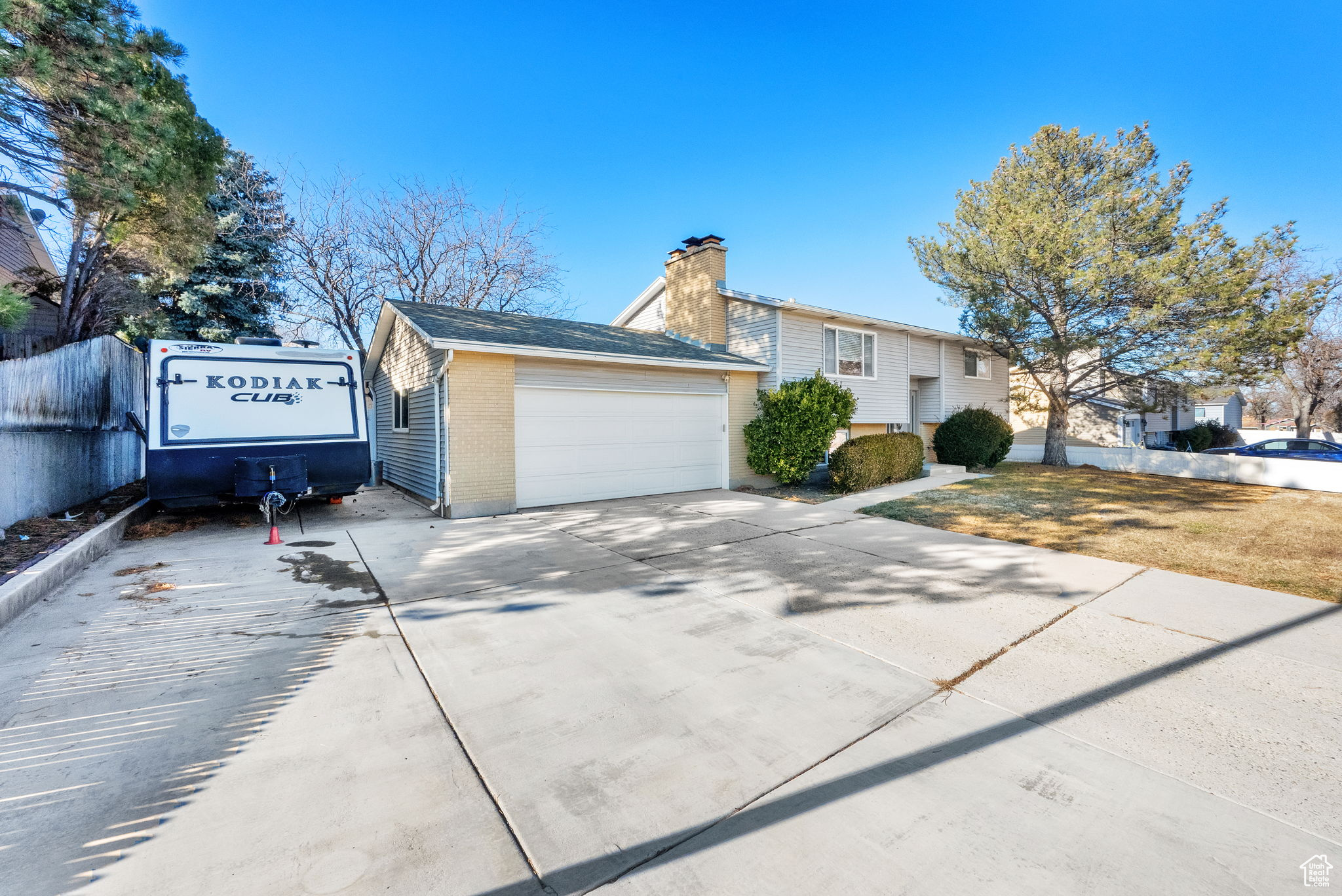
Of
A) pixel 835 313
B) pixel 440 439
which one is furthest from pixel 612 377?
pixel 835 313

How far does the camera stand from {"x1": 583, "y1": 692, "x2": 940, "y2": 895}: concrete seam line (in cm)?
191

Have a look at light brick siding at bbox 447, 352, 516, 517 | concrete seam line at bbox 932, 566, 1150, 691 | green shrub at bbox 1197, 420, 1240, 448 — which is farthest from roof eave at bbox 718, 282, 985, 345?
green shrub at bbox 1197, 420, 1240, 448

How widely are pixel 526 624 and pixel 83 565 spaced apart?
5236mm

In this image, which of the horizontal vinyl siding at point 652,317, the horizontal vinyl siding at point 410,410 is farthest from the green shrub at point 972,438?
the horizontal vinyl siding at point 410,410

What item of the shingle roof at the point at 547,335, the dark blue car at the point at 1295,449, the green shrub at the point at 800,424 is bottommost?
the dark blue car at the point at 1295,449

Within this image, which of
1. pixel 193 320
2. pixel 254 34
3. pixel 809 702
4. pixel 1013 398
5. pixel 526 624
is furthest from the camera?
pixel 1013 398

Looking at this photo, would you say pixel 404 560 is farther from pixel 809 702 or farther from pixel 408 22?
pixel 408 22

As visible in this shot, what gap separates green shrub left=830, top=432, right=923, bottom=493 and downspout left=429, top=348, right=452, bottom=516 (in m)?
7.66

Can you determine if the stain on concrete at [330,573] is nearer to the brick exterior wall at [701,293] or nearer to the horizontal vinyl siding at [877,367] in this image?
the horizontal vinyl siding at [877,367]

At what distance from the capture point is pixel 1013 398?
17844 mm

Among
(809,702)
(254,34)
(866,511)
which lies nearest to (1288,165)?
(866,511)

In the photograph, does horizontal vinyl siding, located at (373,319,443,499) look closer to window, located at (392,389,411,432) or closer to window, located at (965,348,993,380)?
window, located at (392,389,411,432)

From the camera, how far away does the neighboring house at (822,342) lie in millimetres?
13016

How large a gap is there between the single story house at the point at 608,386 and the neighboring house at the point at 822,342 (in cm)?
5
